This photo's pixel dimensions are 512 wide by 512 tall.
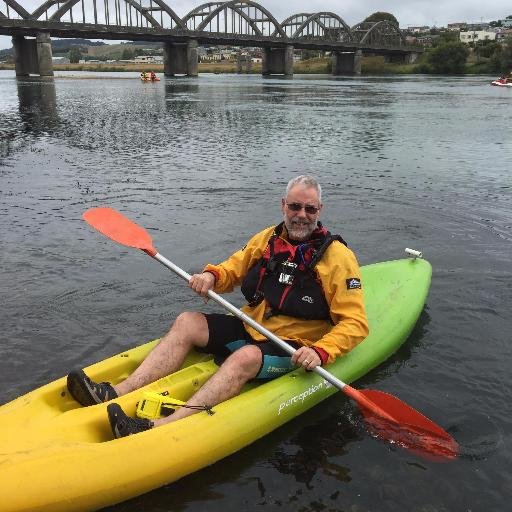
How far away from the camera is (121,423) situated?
3.27 m

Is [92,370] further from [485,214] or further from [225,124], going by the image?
[225,124]

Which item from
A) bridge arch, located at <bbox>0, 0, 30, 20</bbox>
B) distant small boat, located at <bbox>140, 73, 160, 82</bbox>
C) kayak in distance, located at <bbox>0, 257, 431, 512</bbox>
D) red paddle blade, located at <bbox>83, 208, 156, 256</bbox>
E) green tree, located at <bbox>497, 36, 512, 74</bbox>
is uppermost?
bridge arch, located at <bbox>0, 0, 30, 20</bbox>

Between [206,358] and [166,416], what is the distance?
722mm

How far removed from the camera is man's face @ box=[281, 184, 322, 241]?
388 cm

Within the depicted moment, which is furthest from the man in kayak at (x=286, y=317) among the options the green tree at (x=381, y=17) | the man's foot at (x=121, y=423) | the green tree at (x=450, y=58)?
the green tree at (x=381, y=17)

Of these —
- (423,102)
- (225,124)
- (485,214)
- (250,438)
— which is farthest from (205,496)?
(423,102)

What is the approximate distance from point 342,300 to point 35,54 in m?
76.2

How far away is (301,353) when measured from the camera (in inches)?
145

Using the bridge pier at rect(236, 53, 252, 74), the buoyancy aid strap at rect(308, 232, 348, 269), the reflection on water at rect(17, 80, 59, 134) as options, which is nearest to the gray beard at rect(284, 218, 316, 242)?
the buoyancy aid strap at rect(308, 232, 348, 269)

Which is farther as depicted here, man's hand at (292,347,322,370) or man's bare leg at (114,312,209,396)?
man's bare leg at (114,312,209,396)

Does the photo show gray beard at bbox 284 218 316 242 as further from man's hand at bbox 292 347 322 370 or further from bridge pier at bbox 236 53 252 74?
bridge pier at bbox 236 53 252 74

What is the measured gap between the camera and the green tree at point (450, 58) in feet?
274

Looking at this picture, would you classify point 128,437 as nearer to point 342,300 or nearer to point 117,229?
point 342,300

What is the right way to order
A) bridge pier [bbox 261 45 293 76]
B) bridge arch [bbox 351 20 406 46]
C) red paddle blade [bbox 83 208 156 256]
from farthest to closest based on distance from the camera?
1. bridge arch [bbox 351 20 406 46]
2. bridge pier [bbox 261 45 293 76]
3. red paddle blade [bbox 83 208 156 256]
